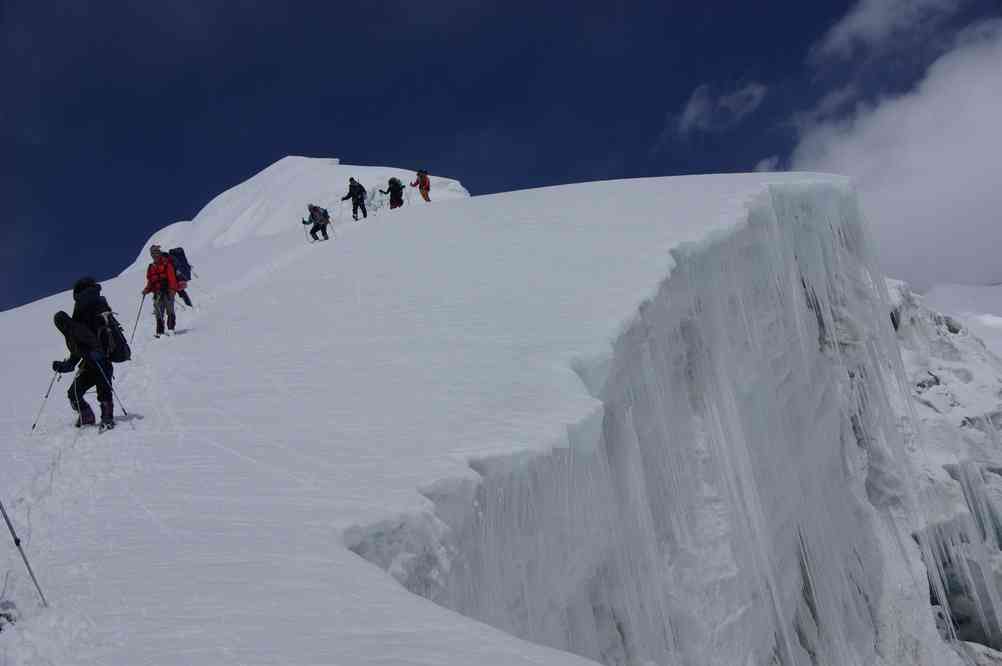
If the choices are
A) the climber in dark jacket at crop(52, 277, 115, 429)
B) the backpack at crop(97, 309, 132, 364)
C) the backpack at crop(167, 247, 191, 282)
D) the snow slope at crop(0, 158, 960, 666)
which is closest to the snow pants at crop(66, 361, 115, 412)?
the climber in dark jacket at crop(52, 277, 115, 429)

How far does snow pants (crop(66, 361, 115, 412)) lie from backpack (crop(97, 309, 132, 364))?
0.35 feet

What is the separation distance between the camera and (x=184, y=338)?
1078cm

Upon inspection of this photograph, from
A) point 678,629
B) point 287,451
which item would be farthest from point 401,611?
point 678,629

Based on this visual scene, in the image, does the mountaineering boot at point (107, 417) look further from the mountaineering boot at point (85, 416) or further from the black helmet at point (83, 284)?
the black helmet at point (83, 284)

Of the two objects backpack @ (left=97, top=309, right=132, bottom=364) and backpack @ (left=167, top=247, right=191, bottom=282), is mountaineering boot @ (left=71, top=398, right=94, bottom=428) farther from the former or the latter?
backpack @ (left=167, top=247, right=191, bottom=282)

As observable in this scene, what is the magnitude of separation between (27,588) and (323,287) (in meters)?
8.02

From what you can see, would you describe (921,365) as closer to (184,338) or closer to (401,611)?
(184,338)

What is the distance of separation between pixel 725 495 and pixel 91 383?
7268 mm

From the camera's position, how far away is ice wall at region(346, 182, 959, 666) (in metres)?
5.73

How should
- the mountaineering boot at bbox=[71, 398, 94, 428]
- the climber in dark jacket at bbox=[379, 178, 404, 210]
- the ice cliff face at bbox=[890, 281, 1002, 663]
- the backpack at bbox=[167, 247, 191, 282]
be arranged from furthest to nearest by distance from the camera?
the climber in dark jacket at bbox=[379, 178, 404, 210]
the ice cliff face at bbox=[890, 281, 1002, 663]
the backpack at bbox=[167, 247, 191, 282]
the mountaineering boot at bbox=[71, 398, 94, 428]

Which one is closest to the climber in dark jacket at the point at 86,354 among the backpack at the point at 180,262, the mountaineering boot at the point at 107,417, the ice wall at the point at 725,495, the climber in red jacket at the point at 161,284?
the mountaineering boot at the point at 107,417

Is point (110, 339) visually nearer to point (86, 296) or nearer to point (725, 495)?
point (86, 296)

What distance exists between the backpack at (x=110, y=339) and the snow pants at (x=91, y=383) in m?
0.11

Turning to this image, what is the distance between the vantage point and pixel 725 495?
9.66m
